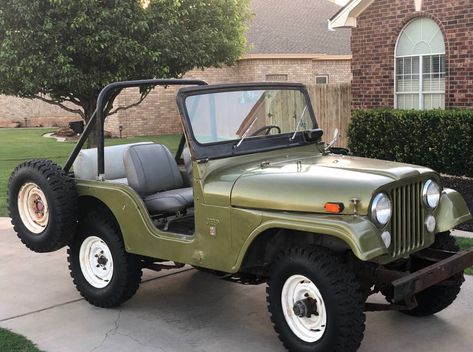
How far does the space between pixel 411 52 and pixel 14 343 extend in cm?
972

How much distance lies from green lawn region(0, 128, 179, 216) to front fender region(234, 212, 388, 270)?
28.9 ft

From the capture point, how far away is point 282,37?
86.8 ft

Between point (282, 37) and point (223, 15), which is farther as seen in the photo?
point (282, 37)

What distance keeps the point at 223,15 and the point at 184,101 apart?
995 cm

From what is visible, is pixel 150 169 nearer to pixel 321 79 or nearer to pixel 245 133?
pixel 245 133

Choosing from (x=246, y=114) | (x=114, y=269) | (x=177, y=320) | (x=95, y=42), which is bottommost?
(x=177, y=320)

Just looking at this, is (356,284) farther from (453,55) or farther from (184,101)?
(453,55)

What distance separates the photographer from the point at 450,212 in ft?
14.1

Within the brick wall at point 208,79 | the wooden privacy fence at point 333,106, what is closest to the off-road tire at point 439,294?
the wooden privacy fence at point 333,106

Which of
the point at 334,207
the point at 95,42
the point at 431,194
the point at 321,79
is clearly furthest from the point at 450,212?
the point at 321,79

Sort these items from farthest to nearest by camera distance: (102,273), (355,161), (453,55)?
1. (453,55)
2. (102,273)
3. (355,161)

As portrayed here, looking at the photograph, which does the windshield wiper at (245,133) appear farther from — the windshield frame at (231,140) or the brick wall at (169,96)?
the brick wall at (169,96)

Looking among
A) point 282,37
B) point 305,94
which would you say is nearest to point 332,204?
point 305,94

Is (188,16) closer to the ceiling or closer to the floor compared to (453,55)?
closer to the ceiling
